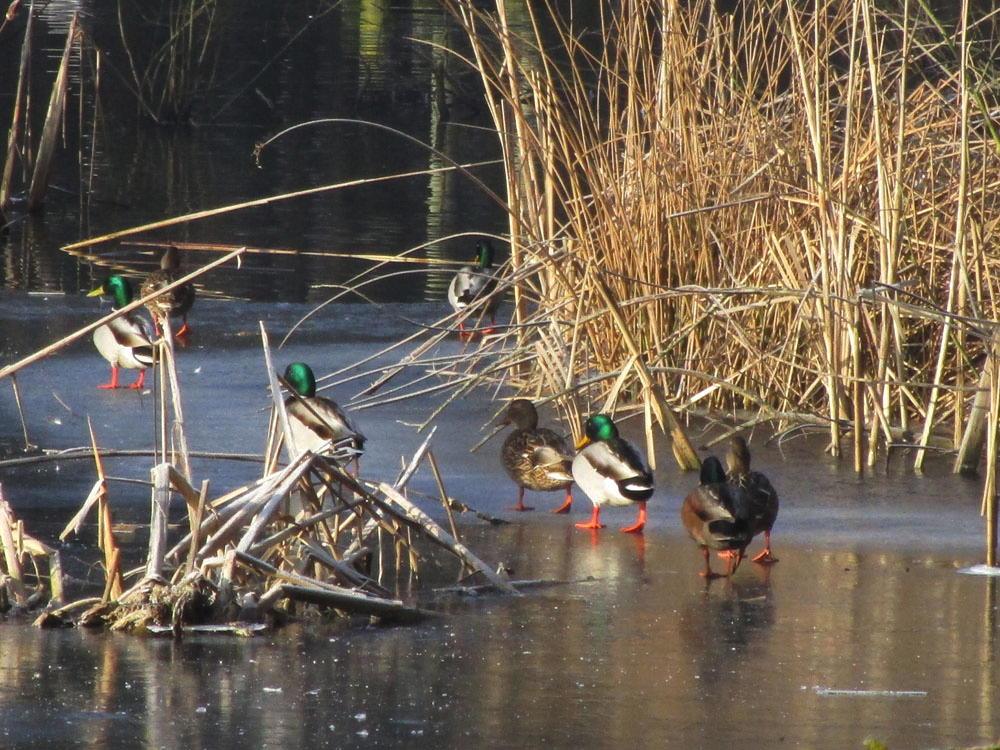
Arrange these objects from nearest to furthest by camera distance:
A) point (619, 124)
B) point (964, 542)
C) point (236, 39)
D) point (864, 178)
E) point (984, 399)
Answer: point (964, 542) < point (984, 399) < point (864, 178) < point (619, 124) < point (236, 39)

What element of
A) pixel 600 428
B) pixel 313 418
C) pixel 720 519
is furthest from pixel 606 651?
pixel 313 418

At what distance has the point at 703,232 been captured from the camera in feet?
26.6

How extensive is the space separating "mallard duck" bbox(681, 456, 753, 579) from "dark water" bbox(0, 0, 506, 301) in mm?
1932

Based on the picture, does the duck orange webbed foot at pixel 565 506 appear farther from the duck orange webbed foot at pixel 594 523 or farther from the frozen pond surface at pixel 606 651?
the duck orange webbed foot at pixel 594 523

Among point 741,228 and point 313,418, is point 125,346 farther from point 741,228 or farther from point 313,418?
point 741,228

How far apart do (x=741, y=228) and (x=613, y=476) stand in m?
2.00

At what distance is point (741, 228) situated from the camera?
8148 millimetres

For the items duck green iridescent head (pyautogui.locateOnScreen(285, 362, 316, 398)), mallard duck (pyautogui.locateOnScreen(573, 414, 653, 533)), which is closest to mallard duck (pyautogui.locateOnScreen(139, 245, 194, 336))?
duck green iridescent head (pyautogui.locateOnScreen(285, 362, 316, 398))

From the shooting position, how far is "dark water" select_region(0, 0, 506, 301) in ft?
46.9

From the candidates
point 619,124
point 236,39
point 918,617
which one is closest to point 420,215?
point 619,124

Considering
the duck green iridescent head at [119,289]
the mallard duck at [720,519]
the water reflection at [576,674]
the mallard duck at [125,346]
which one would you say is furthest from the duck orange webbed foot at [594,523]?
the duck green iridescent head at [119,289]

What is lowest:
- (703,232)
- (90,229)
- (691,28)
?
(90,229)

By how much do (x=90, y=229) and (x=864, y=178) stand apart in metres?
9.94

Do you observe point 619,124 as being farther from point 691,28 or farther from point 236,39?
point 236,39
